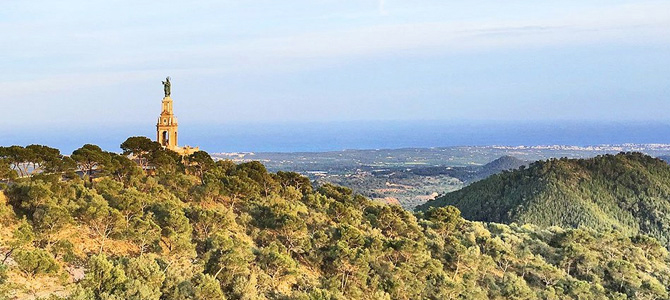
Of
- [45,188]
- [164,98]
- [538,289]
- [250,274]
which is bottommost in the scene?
[538,289]

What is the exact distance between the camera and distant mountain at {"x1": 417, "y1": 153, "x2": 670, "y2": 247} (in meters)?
75.0

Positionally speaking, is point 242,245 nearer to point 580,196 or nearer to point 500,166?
point 580,196

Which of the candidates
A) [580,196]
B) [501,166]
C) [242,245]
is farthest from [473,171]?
[242,245]

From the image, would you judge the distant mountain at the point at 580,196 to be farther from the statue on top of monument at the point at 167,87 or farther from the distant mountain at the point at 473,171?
the distant mountain at the point at 473,171

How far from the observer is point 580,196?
79.7m

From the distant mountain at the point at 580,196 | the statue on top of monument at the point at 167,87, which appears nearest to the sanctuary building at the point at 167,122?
the statue on top of monument at the point at 167,87

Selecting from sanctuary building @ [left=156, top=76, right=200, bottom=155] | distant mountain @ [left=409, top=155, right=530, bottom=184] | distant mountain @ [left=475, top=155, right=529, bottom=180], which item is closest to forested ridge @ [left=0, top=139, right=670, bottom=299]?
sanctuary building @ [left=156, top=76, right=200, bottom=155]

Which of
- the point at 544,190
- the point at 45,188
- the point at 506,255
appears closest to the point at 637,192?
the point at 544,190

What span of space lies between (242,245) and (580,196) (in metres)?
66.0

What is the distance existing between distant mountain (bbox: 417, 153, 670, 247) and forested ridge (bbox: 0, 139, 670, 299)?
26894 mm

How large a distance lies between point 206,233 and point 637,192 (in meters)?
Result: 74.7

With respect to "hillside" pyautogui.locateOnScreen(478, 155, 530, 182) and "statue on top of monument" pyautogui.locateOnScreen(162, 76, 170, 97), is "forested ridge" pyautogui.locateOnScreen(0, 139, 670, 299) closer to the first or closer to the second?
"statue on top of monument" pyautogui.locateOnScreen(162, 76, 170, 97)

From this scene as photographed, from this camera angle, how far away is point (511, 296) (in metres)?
32.2

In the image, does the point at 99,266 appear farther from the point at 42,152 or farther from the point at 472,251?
the point at 472,251
